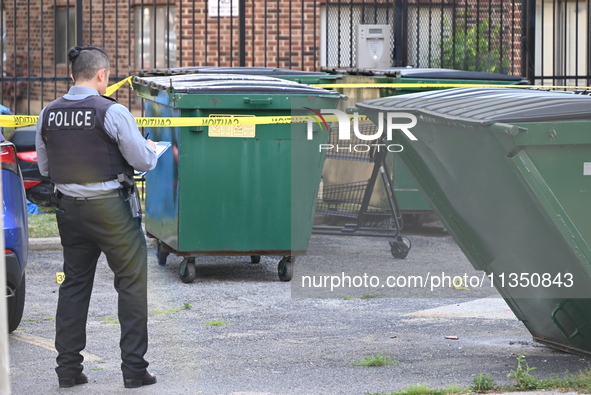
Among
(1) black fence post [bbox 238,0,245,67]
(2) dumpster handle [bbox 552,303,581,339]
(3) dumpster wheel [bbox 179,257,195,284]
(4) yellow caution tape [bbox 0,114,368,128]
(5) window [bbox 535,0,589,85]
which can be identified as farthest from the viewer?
(5) window [bbox 535,0,589,85]

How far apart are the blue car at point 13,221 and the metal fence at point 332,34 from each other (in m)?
6.54

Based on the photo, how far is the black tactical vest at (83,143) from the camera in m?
5.04

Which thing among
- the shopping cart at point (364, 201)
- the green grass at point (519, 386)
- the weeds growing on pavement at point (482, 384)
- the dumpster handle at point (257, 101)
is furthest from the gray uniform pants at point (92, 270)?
the shopping cart at point (364, 201)

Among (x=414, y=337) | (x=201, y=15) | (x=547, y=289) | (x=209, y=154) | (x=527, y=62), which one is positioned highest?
(x=201, y=15)

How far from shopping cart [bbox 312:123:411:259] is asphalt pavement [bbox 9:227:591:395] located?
339 mm

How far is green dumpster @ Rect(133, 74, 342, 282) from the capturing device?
26.0ft

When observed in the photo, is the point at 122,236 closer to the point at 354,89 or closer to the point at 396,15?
the point at 354,89

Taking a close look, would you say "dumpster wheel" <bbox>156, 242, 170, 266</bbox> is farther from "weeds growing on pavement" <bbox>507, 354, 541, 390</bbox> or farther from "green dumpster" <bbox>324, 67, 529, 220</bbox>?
"weeds growing on pavement" <bbox>507, 354, 541, 390</bbox>

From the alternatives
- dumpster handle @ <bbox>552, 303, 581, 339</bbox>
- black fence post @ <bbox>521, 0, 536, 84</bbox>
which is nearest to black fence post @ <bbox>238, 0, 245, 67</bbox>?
black fence post @ <bbox>521, 0, 536, 84</bbox>

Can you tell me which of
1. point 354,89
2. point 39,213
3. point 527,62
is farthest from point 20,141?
point 527,62

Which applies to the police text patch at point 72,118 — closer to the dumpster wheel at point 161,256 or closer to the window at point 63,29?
the dumpster wheel at point 161,256

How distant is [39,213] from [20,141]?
85 cm

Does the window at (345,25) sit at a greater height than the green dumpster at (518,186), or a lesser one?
greater

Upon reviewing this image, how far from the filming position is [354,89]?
1082 centimetres
